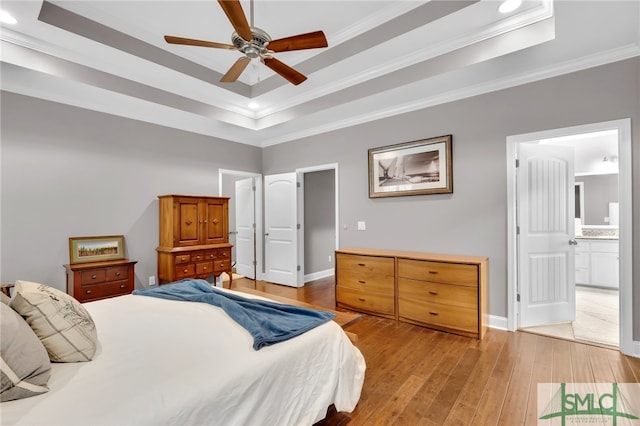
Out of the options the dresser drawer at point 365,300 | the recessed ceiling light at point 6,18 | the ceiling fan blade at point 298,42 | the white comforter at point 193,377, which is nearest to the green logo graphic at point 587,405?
the white comforter at point 193,377

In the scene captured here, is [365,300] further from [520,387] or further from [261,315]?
[261,315]

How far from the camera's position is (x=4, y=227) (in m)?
3.16

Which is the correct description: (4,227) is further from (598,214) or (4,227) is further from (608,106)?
(598,214)

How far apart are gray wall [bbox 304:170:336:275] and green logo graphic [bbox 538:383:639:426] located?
4108 mm

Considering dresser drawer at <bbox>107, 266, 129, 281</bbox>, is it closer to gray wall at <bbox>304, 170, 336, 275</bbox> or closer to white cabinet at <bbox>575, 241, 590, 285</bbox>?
gray wall at <bbox>304, 170, 336, 275</bbox>

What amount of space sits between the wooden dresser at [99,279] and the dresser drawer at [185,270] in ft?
1.69

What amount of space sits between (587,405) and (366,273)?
2.23m

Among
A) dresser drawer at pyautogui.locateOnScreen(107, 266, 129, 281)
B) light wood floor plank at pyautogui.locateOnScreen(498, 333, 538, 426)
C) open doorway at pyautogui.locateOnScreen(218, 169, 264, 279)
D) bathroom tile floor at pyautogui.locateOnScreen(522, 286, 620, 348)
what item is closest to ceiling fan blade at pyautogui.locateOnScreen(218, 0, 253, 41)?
light wood floor plank at pyautogui.locateOnScreen(498, 333, 538, 426)

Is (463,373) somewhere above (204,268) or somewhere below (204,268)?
below

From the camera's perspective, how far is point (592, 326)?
3312mm

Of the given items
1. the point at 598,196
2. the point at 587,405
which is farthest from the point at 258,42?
the point at 598,196

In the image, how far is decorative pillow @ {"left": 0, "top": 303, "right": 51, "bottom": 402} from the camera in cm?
102

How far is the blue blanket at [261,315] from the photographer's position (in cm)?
161

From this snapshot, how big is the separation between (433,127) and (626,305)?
8.42 feet
